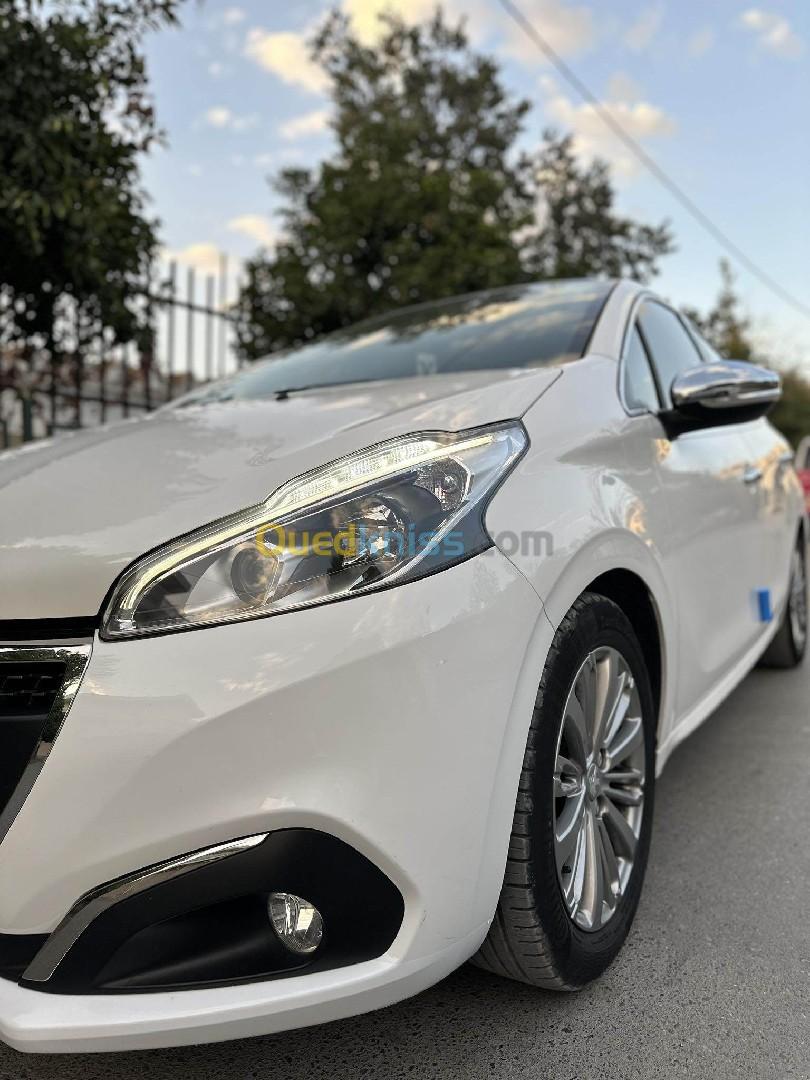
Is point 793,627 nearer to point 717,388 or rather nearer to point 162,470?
point 717,388

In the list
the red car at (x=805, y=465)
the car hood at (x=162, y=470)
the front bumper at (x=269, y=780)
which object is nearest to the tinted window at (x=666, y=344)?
the car hood at (x=162, y=470)

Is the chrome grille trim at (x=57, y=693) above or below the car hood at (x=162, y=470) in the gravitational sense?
below

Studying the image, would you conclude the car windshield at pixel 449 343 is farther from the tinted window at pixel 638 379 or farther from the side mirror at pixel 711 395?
the side mirror at pixel 711 395

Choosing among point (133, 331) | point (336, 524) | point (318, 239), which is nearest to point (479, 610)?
point (336, 524)

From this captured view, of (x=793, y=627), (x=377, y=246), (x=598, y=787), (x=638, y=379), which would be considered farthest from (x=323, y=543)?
(x=377, y=246)

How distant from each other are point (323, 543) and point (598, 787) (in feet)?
2.68

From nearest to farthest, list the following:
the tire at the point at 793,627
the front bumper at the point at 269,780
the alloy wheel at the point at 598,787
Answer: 1. the front bumper at the point at 269,780
2. the alloy wheel at the point at 598,787
3. the tire at the point at 793,627

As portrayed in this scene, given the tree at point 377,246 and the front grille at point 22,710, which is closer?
the front grille at point 22,710

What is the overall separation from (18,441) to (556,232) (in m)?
19.9

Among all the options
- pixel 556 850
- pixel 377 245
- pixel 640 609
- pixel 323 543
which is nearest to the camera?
pixel 323 543

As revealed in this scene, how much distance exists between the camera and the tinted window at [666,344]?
2571mm

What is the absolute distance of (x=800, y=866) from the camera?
221 centimetres

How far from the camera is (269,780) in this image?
3.93 feet

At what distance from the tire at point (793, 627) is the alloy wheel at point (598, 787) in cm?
225
